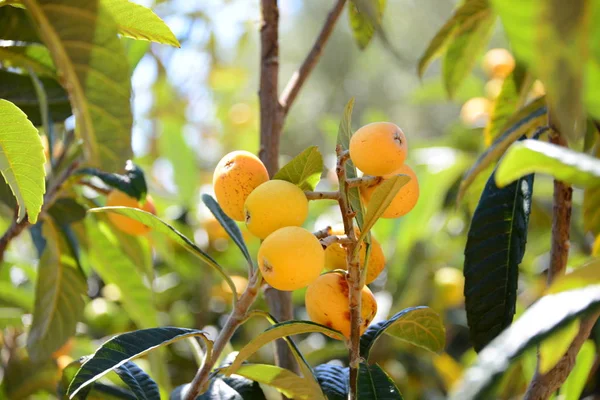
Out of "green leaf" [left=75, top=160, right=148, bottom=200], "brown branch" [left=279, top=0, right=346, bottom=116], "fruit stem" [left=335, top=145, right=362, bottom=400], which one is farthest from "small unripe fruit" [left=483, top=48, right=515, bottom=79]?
"fruit stem" [left=335, top=145, right=362, bottom=400]

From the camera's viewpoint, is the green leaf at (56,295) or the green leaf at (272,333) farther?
the green leaf at (56,295)

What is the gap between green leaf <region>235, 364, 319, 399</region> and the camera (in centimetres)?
60

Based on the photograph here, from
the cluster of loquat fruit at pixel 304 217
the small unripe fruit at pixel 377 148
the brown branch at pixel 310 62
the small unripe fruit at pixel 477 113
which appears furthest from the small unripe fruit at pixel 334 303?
the small unripe fruit at pixel 477 113

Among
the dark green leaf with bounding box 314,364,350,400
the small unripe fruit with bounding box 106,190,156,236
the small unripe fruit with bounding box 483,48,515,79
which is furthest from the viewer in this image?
the small unripe fruit with bounding box 483,48,515,79

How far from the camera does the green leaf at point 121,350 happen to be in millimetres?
526

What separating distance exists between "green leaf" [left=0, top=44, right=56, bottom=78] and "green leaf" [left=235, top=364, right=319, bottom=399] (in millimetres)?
436

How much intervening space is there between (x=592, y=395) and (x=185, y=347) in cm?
76

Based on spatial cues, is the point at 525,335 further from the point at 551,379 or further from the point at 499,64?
the point at 499,64

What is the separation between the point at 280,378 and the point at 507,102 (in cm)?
57

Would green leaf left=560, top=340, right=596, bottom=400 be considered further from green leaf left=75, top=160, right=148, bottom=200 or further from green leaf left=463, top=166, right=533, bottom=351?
green leaf left=75, top=160, right=148, bottom=200

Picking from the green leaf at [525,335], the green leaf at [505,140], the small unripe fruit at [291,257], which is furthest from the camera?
the green leaf at [505,140]

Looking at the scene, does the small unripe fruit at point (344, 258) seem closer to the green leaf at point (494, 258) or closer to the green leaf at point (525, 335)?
the green leaf at point (494, 258)

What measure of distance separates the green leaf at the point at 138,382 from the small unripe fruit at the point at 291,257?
190 mm

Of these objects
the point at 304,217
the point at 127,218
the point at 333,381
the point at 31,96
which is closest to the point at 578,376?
the point at 333,381
